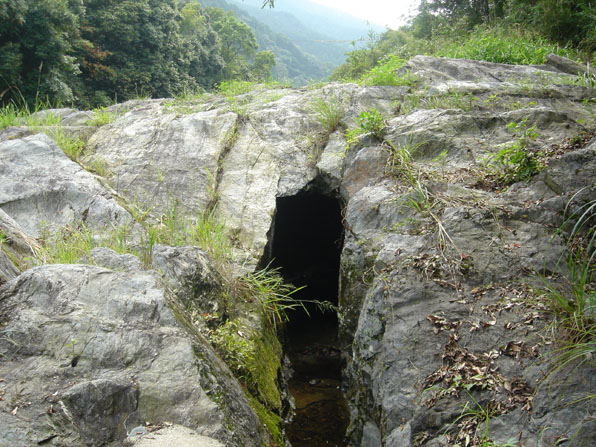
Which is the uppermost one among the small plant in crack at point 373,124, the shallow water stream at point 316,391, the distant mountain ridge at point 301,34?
the distant mountain ridge at point 301,34

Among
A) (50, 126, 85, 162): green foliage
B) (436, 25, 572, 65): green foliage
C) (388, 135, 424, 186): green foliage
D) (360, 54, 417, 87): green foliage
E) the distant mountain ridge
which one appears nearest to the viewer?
(388, 135, 424, 186): green foliage

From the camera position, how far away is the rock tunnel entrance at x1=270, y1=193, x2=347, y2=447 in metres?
4.71

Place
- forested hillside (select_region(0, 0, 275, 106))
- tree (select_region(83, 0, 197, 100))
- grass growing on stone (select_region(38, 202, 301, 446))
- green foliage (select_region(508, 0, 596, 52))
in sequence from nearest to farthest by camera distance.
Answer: grass growing on stone (select_region(38, 202, 301, 446)), green foliage (select_region(508, 0, 596, 52)), forested hillside (select_region(0, 0, 275, 106)), tree (select_region(83, 0, 197, 100))

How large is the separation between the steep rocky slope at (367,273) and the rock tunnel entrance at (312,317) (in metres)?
0.80

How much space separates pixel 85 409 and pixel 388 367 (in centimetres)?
193

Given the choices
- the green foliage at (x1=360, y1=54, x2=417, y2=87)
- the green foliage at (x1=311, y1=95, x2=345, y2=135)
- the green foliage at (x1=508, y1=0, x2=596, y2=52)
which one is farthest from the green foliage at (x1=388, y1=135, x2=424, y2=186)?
the green foliage at (x1=508, y1=0, x2=596, y2=52)

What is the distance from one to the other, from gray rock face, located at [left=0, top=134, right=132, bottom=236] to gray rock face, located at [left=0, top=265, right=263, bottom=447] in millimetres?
2570

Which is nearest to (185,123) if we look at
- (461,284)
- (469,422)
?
(461,284)

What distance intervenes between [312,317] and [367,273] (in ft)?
14.6

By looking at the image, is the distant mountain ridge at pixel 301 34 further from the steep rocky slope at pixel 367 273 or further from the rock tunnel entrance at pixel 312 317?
the rock tunnel entrance at pixel 312 317

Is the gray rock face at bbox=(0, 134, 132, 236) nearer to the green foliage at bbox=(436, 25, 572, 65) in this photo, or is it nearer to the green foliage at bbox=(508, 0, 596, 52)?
the green foliage at bbox=(436, 25, 572, 65)

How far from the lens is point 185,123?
280 inches

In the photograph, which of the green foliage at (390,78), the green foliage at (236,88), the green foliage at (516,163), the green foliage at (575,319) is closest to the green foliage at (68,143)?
the green foliage at (236,88)

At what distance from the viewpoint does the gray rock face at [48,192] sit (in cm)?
543
